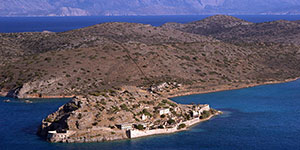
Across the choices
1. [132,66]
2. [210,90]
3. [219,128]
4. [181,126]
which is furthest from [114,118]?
[132,66]

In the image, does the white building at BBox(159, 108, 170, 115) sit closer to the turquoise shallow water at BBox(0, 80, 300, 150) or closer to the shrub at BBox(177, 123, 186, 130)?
the shrub at BBox(177, 123, 186, 130)

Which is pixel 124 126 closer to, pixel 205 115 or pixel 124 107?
pixel 124 107

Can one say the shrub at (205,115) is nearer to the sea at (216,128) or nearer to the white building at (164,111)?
the sea at (216,128)

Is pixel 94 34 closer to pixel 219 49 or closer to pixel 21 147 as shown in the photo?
pixel 219 49

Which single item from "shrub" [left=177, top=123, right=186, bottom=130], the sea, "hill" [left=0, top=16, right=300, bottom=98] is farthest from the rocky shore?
"hill" [left=0, top=16, right=300, bottom=98]

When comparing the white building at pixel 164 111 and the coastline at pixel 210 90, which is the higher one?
the coastline at pixel 210 90

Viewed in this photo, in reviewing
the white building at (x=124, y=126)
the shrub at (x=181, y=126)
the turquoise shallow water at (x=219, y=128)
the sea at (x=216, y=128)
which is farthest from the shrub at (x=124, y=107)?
the shrub at (x=181, y=126)

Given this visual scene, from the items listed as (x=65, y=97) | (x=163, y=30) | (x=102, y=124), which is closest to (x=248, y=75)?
(x=65, y=97)

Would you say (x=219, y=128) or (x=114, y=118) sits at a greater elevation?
(x=114, y=118)
